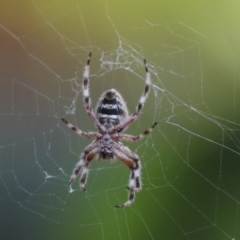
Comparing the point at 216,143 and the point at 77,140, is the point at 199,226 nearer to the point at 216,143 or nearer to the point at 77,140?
the point at 216,143

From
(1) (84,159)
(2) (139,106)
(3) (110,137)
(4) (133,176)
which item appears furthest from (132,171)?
(2) (139,106)

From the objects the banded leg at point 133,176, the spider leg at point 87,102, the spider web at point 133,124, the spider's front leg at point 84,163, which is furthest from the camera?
the spider web at point 133,124

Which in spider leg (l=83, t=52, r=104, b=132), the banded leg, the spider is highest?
spider leg (l=83, t=52, r=104, b=132)

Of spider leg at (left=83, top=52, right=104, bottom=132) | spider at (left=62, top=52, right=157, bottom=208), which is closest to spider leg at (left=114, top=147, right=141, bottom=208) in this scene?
spider at (left=62, top=52, right=157, bottom=208)

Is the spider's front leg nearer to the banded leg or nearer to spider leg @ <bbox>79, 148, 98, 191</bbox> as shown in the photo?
spider leg @ <bbox>79, 148, 98, 191</bbox>

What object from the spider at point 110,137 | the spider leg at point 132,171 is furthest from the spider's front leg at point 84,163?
the spider leg at point 132,171

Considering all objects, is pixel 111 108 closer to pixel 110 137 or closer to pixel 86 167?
pixel 110 137

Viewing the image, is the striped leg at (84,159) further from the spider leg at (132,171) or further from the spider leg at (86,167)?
the spider leg at (132,171)
